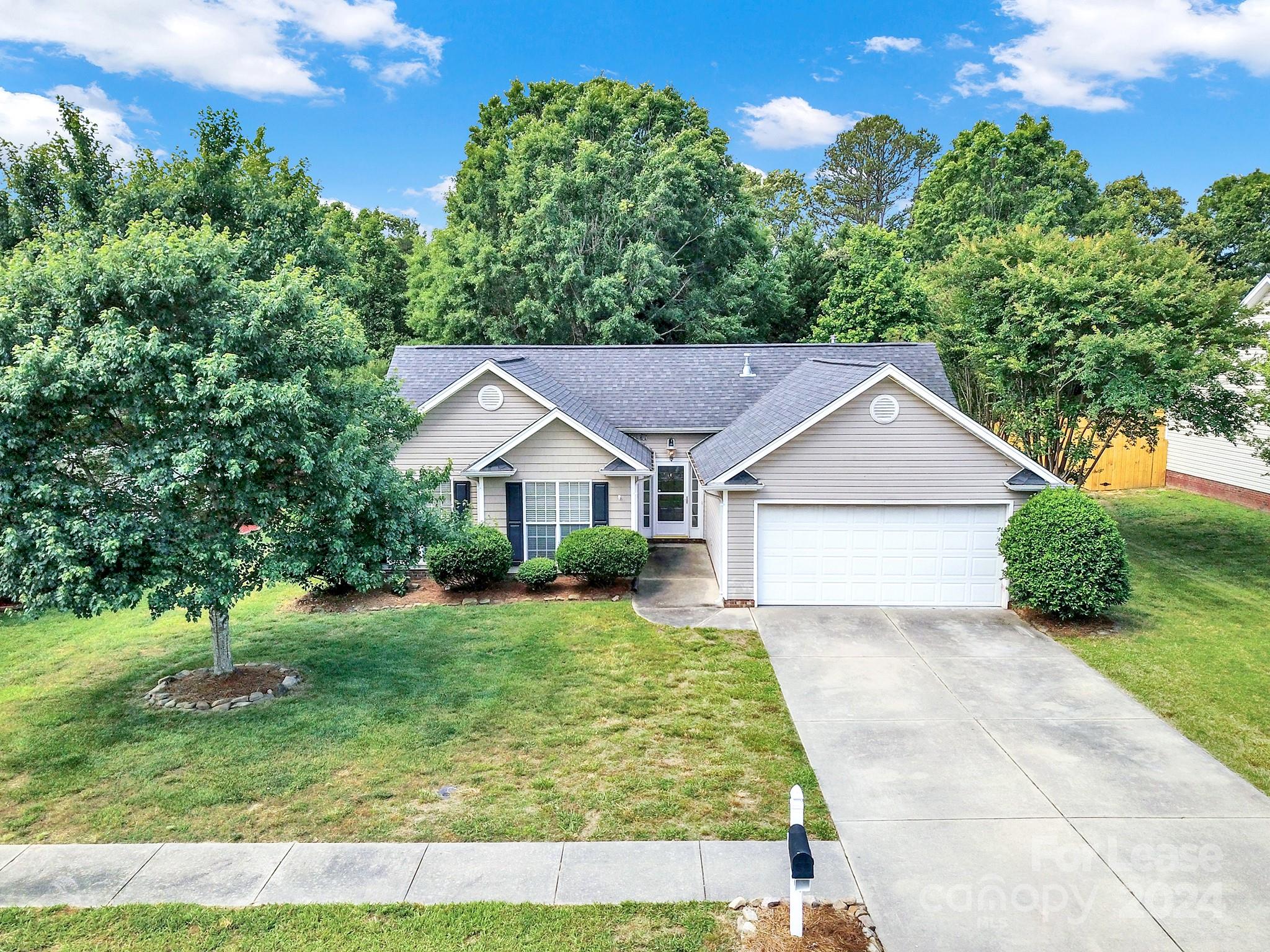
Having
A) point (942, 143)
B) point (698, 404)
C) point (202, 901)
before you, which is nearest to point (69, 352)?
point (202, 901)

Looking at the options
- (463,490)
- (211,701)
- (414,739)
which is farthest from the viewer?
(463,490)

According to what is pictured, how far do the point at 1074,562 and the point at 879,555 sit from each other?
326cm

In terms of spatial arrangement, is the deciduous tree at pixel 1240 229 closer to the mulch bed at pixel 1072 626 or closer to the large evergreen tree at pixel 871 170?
the large evergreen tree at pixel 871 170

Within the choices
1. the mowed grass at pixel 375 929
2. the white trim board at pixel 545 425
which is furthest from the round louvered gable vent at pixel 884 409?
the mowed grass at pixel 375 929

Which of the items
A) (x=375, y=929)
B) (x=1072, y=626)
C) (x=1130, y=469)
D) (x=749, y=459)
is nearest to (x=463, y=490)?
(x=749, y=459)

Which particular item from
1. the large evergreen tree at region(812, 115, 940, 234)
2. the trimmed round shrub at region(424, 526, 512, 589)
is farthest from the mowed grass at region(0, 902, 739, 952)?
the large evergreen tree at region(812, 115, 940, 234)

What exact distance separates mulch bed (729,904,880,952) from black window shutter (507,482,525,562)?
11.9 metres

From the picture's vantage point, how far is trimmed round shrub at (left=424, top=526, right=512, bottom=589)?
620 inches

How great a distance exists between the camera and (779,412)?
1670 centimetres

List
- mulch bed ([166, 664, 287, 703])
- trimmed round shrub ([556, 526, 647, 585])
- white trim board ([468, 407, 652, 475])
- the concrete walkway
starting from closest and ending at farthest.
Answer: mulch bed ([166, 664, 287, 703]) < the concrete walkway < trimmed round shrub ([556, 526, 647, 585]) < white trim board ([468, 407, 652, 475])

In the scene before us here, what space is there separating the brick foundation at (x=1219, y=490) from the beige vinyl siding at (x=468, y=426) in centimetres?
1985

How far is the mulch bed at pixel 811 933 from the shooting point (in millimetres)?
5727

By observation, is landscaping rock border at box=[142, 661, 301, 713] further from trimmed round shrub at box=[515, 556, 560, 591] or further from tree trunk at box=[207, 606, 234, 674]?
trimmed round shrub at box=[515, 556, 560, 591]

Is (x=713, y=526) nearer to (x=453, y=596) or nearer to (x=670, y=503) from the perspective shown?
(x=670, y=503)
